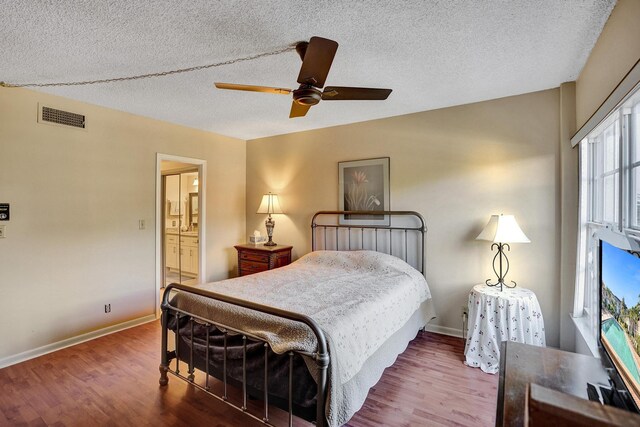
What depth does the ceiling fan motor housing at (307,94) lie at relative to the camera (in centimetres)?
194

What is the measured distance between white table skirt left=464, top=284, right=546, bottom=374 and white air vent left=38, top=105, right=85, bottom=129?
420 centimetres

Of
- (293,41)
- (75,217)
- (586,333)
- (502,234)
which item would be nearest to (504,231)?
(502,234)

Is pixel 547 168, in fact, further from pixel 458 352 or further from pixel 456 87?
pixel 458 352

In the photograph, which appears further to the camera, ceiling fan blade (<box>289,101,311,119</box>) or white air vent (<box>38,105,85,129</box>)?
white air vent (<box>38,105,85,129</box>)

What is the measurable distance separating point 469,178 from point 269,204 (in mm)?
2624

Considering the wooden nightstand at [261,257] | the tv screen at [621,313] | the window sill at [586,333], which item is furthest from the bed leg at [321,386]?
the wooden nightstand at [261,257]

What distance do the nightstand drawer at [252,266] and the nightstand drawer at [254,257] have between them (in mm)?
42

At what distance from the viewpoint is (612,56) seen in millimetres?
1765

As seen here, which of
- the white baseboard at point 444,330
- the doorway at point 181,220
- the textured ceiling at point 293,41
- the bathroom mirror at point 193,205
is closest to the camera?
the textured ceiling at point 293,41

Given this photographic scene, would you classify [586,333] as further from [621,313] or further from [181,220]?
[181,220]

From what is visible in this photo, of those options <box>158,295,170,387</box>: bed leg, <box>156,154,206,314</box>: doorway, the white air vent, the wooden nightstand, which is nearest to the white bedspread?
<box>158,295,170,387</box>: bed leg

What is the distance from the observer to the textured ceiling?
1726 mm

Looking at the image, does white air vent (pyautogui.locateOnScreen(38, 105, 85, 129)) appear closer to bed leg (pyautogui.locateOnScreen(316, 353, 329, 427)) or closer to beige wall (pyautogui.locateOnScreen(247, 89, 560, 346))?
beige wall (pyautogui.locateOnScreen(247, 89, 560, 346))

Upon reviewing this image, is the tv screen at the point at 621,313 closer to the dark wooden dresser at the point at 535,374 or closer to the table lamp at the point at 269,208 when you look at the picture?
the dark wooden dresser at the point at 535,374
